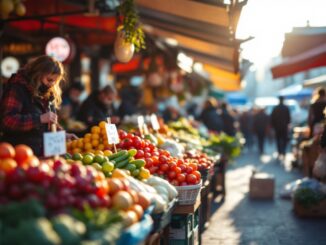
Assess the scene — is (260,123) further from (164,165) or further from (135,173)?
(135,173)

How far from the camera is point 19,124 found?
210 inches

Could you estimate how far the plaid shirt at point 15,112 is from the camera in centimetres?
532

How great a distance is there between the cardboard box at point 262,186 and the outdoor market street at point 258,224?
0.57ft

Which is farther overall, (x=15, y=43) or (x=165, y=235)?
(x=15, y=43)

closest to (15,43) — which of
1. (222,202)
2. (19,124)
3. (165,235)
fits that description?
(222,202)

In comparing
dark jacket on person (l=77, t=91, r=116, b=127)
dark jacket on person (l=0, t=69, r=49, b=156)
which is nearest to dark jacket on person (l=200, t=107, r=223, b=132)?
dark jacket on person (l=77, t=91, r=116, b=127)

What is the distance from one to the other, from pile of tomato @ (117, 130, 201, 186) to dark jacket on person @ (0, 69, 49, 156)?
3.83ft

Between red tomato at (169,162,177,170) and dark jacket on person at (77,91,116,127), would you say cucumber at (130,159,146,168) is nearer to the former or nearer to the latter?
red tomato at (169,162,177,170)

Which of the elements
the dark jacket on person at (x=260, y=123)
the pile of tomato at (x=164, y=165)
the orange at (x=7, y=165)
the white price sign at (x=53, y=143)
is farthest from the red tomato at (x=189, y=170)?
the dark jacket on person at (x=260, y=123)

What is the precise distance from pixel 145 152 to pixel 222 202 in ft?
15.7

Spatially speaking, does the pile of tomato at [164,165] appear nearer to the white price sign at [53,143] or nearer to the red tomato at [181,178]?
the red tomato at [181,178]

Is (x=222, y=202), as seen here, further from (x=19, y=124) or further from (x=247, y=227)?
(x=19, y=124)

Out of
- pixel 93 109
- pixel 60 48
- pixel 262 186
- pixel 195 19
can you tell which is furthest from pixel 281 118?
pixel 60 48

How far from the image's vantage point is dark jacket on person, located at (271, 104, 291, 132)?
59.8ft
